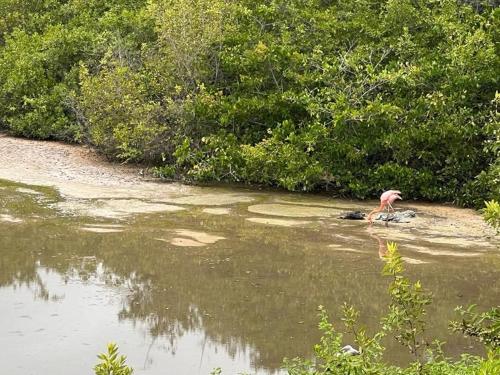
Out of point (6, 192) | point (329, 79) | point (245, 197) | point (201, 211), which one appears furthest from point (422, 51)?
point (6, 192)

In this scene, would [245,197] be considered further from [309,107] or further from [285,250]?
[285,250]

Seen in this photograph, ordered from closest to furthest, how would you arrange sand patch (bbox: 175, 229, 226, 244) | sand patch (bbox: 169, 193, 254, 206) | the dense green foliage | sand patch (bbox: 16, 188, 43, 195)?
sand patch (bbox: 175, 229, 226, 244)
sand patch (bbox: 169, 193, 254, 206)
sand patch (bbox: 16, 188, 43, 195)
the dense green foliage

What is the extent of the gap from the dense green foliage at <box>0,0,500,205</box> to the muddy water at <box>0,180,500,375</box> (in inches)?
39.7

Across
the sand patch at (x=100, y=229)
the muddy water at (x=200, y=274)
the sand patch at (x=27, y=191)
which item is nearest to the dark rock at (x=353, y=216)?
the muddy water at (x=200, y=274)

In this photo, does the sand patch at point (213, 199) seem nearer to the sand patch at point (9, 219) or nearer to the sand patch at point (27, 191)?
the sand patch at point (27, 191)

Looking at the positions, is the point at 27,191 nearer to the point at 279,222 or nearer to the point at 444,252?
the point at 279,222

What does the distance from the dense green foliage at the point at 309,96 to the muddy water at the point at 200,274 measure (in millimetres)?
1009

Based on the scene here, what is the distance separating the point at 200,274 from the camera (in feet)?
30.2

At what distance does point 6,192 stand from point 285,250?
633 centimetres

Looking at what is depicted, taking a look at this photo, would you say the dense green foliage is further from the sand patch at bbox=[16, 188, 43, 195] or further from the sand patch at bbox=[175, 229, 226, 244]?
the sand patch at bbox=[175, 229, 226, 244]

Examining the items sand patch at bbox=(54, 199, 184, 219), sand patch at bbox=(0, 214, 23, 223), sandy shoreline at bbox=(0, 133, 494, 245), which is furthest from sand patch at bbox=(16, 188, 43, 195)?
sand patch at bbox=(0, 214, 23, 223)

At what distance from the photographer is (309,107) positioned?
49.2 feet

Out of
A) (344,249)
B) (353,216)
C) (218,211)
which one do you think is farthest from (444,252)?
(218,211)

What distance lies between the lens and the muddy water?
6824mm
